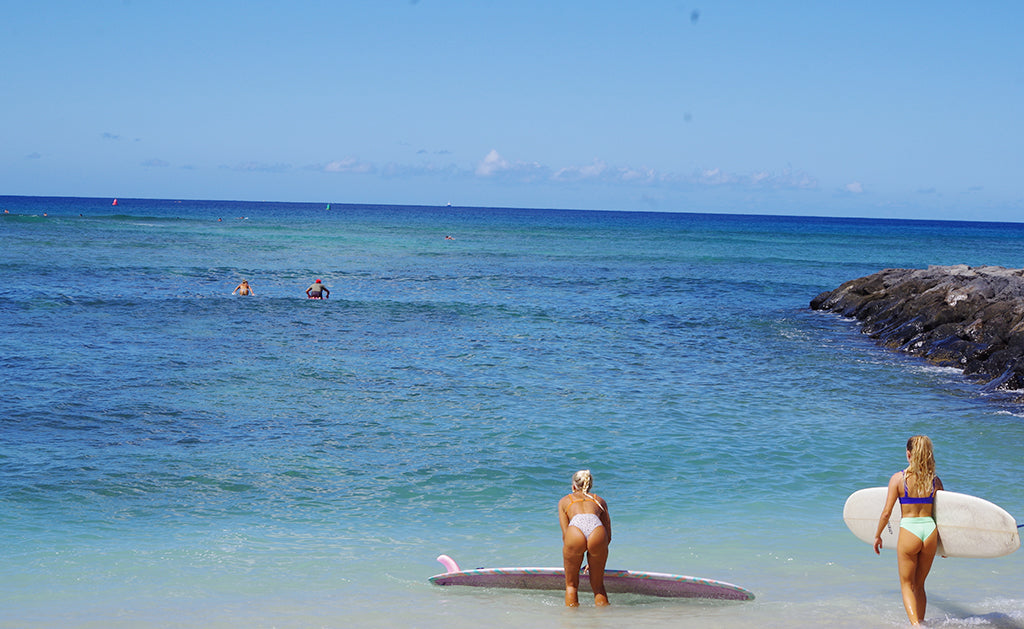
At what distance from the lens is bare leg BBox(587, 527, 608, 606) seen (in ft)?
26.7

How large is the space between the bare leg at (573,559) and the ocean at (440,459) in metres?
0.14

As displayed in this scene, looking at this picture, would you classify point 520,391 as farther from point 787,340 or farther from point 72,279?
point 72,279

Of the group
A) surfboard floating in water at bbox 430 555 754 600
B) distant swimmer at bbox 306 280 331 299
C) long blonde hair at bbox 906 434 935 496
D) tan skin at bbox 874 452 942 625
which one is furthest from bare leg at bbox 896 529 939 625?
distant swimmer at bbox 306 280 331 299

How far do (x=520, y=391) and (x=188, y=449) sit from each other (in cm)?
666

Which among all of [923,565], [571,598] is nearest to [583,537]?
[571,598]

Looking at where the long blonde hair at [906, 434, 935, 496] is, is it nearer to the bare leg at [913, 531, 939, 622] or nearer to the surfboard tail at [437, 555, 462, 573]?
the bare leg at [913, 531, 939, 622]

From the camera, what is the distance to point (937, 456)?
544 inches

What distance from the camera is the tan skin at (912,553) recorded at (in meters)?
7.68

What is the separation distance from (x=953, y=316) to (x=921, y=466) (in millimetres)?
19444

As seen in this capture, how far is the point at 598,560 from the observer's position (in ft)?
27.0

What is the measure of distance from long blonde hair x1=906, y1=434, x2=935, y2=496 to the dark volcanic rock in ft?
42.6

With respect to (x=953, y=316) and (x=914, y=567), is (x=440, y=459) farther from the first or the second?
(x=953, y=316)

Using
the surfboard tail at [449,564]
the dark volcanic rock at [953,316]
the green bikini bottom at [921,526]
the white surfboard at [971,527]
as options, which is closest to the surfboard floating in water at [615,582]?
the surfboard tail at [449,564]

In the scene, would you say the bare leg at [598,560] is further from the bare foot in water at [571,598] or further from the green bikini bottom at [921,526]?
the green bikini bottom at [921,526]
